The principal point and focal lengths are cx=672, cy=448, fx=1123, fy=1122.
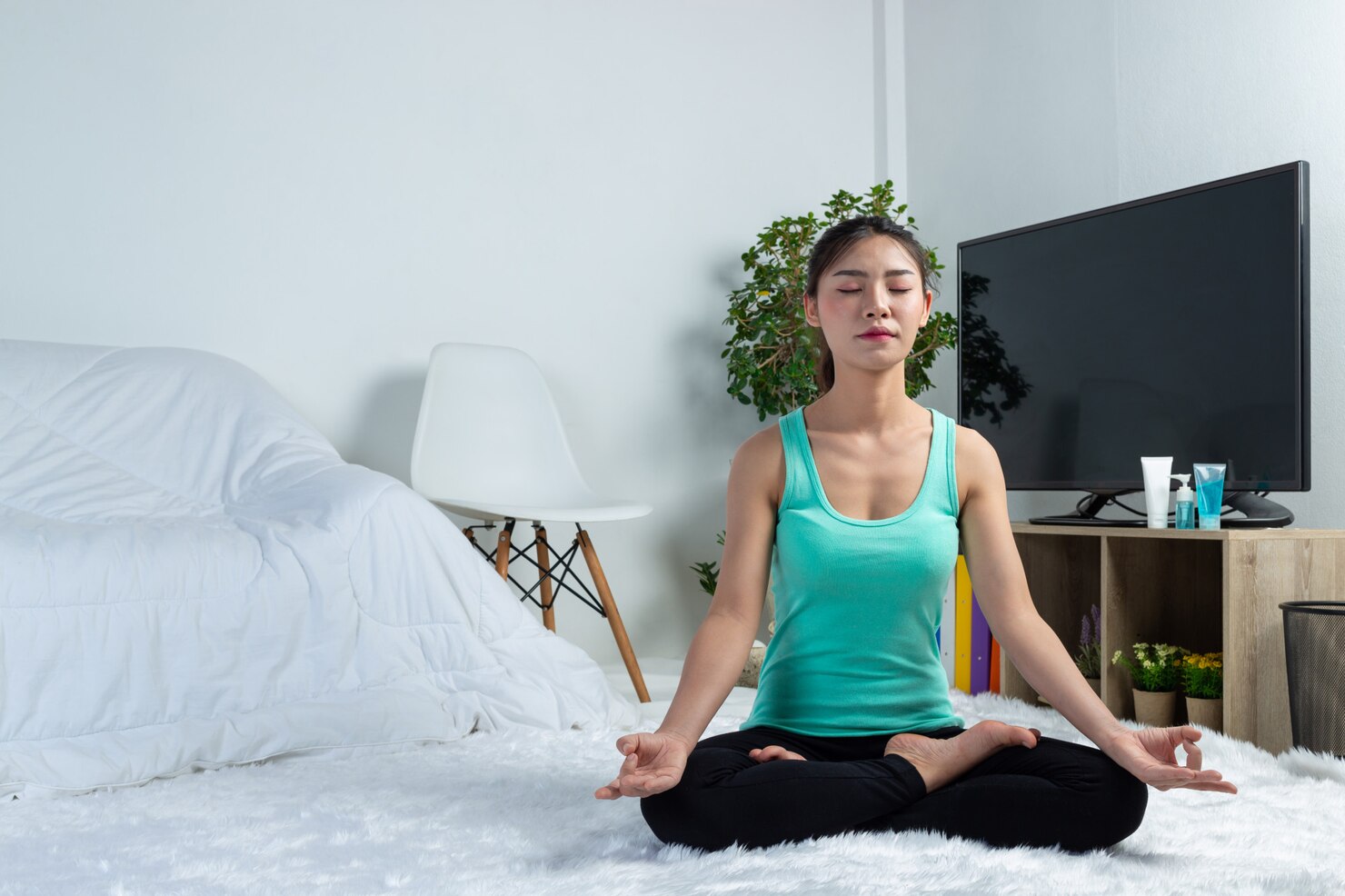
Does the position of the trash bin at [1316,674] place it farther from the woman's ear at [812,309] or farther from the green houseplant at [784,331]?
the green houseplant at [784,331]

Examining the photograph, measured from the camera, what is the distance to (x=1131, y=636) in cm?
222

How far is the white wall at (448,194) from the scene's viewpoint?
2586mm

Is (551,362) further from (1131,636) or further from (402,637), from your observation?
(1131,636)

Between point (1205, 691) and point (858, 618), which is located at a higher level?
point (858, 618)

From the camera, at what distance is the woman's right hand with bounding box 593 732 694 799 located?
1.01m

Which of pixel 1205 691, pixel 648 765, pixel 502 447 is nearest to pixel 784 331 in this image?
pixel 502 447

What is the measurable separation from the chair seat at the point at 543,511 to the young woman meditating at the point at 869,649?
111 cm

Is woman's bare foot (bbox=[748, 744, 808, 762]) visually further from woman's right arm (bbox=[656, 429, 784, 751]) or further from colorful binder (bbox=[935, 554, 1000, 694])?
colorful binder (bbox=[935, 554, 1000, 694])

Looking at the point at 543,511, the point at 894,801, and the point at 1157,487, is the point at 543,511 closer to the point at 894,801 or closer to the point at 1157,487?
the point at 1157,487

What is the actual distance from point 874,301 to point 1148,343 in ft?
→ 4.28

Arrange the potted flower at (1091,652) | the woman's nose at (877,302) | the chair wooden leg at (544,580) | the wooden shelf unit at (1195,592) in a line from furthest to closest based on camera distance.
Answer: the chair wooden leg at (544,580)
the potted flower at (1091,652)
the wooden shelf unit at (1195,592)
the woman's nose at (877,302)

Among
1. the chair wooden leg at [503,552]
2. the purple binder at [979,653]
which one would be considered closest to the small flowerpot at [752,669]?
the purple binder at [979,653]

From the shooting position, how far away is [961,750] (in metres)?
1.14

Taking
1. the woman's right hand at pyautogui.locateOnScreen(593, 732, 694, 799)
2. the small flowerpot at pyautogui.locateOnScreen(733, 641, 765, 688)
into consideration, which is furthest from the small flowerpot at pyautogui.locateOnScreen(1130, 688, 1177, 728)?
the woman's right hand at pyautogui.locateOnScreen(593, 732, 694, 799)
